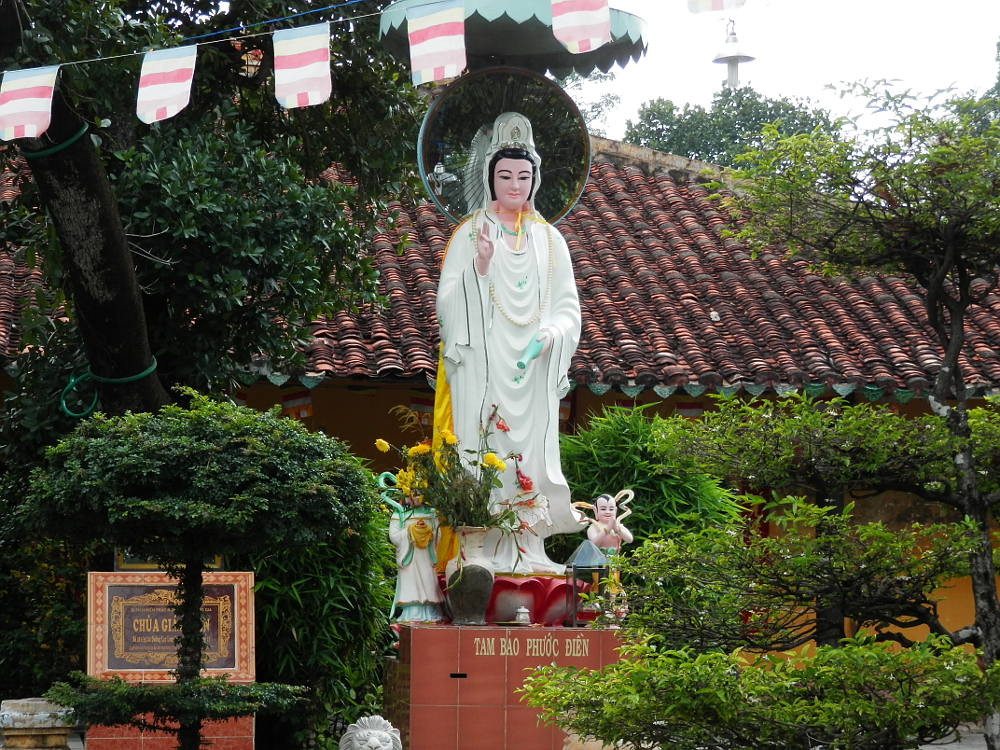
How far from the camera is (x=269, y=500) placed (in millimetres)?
6293

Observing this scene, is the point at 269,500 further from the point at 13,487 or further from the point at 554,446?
the point at 13,487

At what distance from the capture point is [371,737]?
6.75m

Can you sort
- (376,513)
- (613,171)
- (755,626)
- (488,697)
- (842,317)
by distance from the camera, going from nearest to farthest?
(755,626), (488,697), (376,513), (842,317), (613,171)

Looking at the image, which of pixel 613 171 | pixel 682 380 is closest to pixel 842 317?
pixel 682 380

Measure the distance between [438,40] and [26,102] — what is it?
2049mm

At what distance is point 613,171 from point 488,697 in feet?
29.2

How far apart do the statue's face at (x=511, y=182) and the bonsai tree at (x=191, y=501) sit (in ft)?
8.67

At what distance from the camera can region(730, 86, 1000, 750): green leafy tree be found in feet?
17.4

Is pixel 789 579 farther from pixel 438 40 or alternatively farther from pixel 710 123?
pixel 710 123

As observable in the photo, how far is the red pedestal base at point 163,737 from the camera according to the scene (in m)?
7.60

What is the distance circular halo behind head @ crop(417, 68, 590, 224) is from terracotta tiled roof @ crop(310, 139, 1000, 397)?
219 cm

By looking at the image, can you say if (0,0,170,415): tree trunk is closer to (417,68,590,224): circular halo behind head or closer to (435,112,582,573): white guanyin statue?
(435,112,582,573): white guanyin statue

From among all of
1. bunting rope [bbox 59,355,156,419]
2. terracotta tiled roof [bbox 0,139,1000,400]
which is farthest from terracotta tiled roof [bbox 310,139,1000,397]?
bunting rope [bbox 59,355,156,419]

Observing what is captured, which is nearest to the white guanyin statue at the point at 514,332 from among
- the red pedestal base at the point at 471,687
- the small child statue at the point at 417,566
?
the small child statue at the point at 417,566
